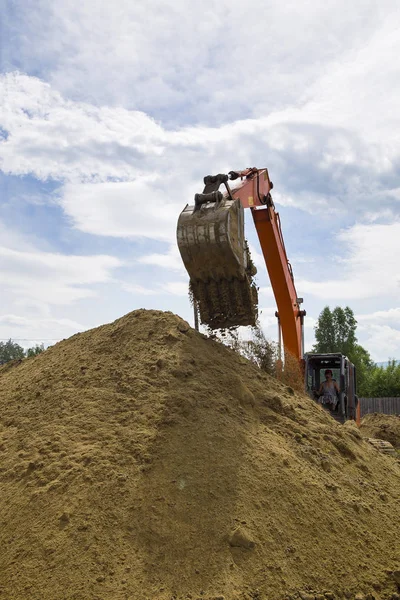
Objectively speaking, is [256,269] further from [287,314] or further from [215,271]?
[287,314]

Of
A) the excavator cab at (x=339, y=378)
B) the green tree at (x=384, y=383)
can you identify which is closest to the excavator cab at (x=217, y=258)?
the excavator cab at (x=339, y=378)

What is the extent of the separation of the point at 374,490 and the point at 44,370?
155 inches

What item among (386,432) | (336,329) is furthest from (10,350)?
(386,432)

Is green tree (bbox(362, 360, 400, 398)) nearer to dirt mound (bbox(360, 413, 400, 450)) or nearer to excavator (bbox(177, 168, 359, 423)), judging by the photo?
dirt mound (bbox(360, 413, 400, 450))

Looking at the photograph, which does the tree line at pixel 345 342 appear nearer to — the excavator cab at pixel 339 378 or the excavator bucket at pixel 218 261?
the excavator cab at pixel 339 378

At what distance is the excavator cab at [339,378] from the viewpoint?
9.84 m

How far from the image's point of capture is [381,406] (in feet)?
85.1

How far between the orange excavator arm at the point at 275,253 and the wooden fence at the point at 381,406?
17901 millimetres

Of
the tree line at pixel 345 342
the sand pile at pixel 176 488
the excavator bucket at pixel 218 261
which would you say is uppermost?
the tree line at pixel 345 342

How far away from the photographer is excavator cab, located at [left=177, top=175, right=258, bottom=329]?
598 centimetres

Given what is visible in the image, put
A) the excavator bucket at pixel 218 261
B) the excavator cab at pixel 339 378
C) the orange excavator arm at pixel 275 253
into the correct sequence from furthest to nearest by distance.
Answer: the excavator cab at pixel 339 378, the orange excavator arm at pixel 275 253, the excavator bucket at pixel 218 261

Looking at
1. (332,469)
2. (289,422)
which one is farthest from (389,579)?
(289,422)

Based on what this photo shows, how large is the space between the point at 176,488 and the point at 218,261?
9.06 ft

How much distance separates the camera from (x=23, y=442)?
4.86 meters
